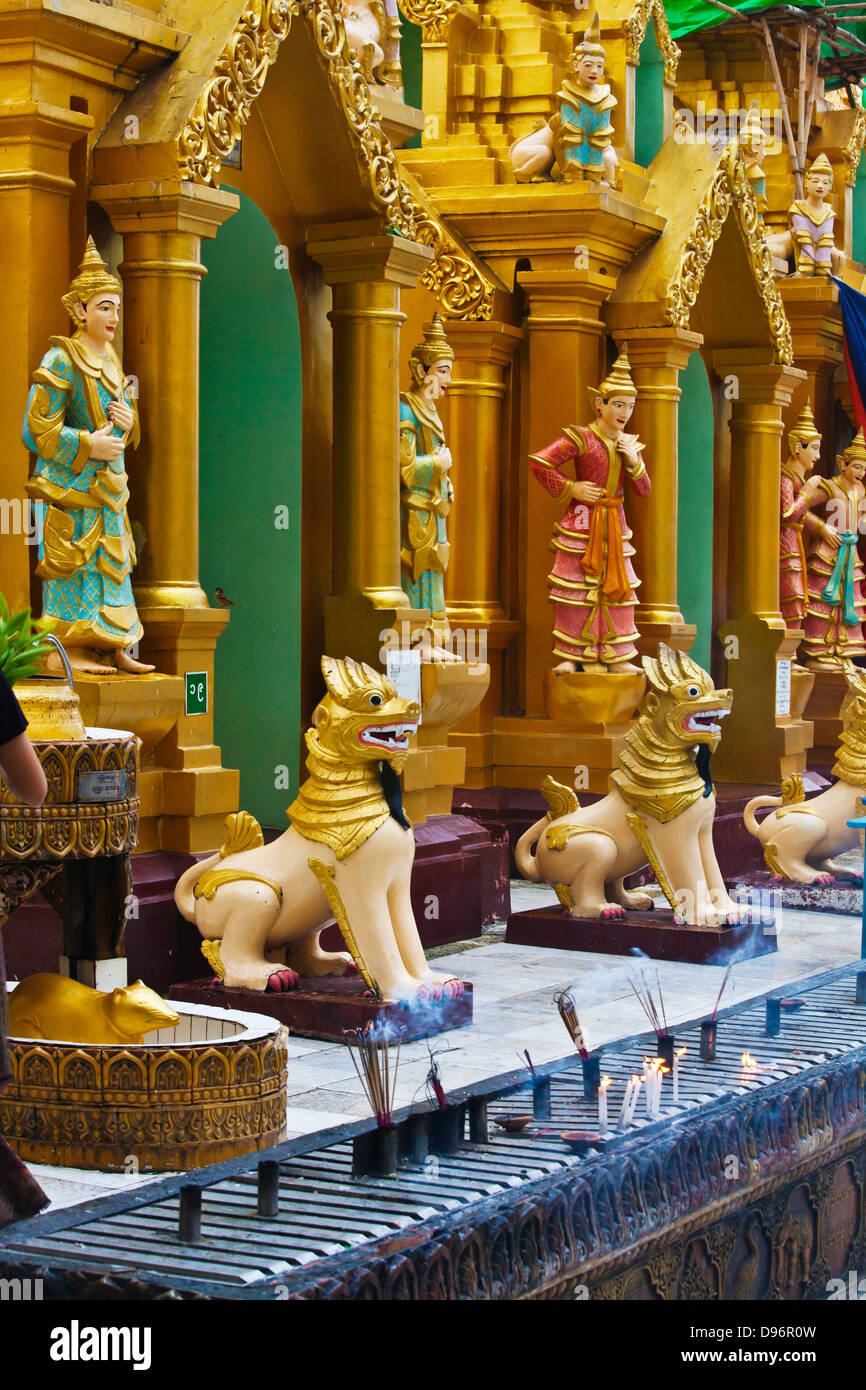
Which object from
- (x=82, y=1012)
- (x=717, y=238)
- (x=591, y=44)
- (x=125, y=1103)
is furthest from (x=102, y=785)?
(x=717, y=238)

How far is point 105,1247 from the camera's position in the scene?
4.34 meters

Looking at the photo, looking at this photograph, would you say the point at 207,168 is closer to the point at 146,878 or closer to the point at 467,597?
the point at 146,878

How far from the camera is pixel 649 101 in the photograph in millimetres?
12211

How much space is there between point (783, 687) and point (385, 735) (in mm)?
6303

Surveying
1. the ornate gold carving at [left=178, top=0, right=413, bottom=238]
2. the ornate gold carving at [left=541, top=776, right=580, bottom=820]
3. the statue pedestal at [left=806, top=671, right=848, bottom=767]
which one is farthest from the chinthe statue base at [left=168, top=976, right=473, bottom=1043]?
the statue pedestal at [left=806, top=671, right=848, bottom=767]

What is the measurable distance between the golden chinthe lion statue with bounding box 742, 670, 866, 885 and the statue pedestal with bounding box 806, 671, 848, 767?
3.60 metres

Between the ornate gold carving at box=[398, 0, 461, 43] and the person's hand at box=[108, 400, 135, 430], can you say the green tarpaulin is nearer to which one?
the ornate gold carving at box=[398, 0, 461, 43]

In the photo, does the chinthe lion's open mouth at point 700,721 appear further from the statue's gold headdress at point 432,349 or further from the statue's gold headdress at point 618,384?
the statue's gold headdress at point 618,384

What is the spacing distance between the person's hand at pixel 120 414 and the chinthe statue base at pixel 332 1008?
79.1 inches

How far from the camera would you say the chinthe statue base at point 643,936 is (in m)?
8.91

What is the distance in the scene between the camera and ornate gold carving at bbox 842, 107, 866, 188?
15125mm

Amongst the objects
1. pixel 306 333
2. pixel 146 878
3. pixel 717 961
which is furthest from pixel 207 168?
pixel 717 961

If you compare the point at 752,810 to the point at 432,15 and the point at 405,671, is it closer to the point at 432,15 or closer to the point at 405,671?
the point at 405,671

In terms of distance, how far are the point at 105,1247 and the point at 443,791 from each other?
5.43m
